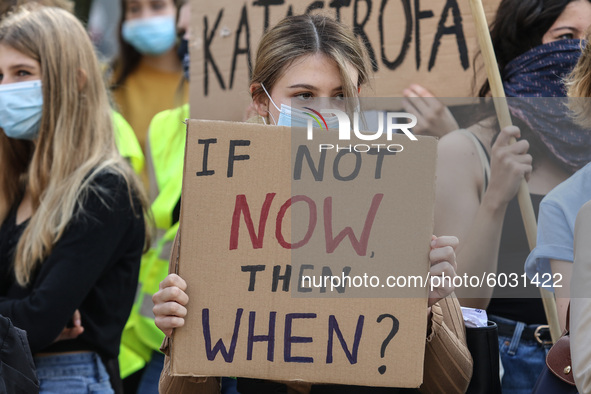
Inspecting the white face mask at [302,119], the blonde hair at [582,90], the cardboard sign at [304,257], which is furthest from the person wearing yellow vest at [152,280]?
the blonde hair at [582,90]

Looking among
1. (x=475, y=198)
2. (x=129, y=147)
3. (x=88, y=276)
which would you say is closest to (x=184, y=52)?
(x=129, y=147)

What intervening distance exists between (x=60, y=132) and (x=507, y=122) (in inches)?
62.2

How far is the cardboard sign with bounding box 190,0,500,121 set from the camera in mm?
3127

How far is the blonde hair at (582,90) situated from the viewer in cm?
248

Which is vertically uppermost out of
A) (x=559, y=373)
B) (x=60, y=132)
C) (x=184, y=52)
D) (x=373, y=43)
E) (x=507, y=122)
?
(x=373, y=43)

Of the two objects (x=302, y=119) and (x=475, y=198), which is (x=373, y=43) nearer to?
(x=475, y=198)

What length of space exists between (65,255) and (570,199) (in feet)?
5.22

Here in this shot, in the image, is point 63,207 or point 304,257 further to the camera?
point 63,207

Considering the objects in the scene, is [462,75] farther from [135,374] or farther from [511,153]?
[135,374]

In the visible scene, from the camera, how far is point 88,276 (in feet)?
9.88

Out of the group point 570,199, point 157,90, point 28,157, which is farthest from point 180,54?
point 570,199

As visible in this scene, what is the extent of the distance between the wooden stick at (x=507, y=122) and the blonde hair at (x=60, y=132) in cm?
129

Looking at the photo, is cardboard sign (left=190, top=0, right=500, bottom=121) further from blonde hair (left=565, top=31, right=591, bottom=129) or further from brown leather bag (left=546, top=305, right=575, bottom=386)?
brown leather bag (left=546, top=305, right=575, bottom=386)

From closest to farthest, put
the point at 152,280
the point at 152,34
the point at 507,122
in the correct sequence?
the point at 507,122 < the point at 152,280 < the point at 152,34
